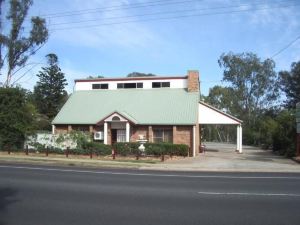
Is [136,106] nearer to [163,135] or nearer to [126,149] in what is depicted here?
[163,135]

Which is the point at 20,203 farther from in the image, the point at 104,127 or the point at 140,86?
the point at 140,86

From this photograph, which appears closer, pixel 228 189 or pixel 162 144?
pixel 228 189

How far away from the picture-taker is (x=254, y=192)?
→ 13.7 m

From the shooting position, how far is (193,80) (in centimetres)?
4191

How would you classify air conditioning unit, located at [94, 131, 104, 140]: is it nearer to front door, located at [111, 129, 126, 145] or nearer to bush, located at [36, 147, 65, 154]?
front door, located at [111, 129, 126, 145]

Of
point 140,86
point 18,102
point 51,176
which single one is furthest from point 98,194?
point 140,86

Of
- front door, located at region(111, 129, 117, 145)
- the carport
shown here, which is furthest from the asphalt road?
the carport

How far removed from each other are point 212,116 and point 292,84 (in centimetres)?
4535

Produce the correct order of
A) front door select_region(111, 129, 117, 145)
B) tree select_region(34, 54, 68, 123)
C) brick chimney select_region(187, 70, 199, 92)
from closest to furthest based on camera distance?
1. front door select_region(111, 129, 117, 145)
2. brick chimney select_region(187, 70, 199, 92)
3. tree select_region(34, 54, 68, 123)

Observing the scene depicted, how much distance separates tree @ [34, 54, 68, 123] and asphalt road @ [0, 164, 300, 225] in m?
48.7

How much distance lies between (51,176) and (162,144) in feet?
56.2

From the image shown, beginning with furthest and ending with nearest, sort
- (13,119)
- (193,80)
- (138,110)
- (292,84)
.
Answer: (292,84) → (193,80) → (138,110) → (13,119)

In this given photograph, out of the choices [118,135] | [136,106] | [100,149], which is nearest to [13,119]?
[100,149]

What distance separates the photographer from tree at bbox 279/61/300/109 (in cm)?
8062
